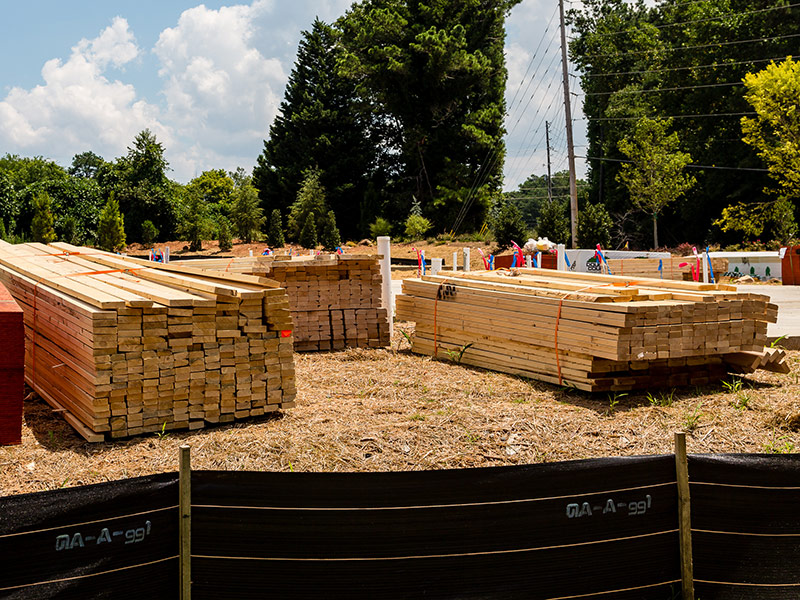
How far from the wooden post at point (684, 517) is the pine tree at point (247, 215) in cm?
4373

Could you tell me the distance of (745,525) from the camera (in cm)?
459

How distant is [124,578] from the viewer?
3867 mm

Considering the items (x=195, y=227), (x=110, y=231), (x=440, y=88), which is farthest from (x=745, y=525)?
(x=440, y=88)

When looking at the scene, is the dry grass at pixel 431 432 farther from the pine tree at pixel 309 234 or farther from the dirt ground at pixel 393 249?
the pine tree at pixel 309 234

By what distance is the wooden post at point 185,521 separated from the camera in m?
3.91

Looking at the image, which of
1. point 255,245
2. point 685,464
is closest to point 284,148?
point 255,245

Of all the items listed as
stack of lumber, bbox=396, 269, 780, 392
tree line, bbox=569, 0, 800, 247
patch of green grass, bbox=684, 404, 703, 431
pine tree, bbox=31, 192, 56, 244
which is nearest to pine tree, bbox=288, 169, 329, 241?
pine tree, bbox=31, 192, 56, 244

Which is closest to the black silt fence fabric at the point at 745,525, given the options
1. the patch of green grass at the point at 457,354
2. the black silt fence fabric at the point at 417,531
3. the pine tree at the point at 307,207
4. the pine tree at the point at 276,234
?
the black silt fence fabric at the point at 417,531

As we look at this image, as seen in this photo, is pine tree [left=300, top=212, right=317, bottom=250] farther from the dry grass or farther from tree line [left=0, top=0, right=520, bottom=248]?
the dry grass

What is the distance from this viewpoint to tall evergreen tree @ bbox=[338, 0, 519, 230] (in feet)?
158

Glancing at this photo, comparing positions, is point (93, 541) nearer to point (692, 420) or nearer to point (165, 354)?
point (165, 354)

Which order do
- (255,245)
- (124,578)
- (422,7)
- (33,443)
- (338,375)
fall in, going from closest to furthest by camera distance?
(124,578) → (33,443) → (338,375) → (255,245) → (422,7)

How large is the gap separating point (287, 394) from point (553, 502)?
14.0ft

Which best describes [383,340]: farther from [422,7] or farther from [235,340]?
[422,7]
